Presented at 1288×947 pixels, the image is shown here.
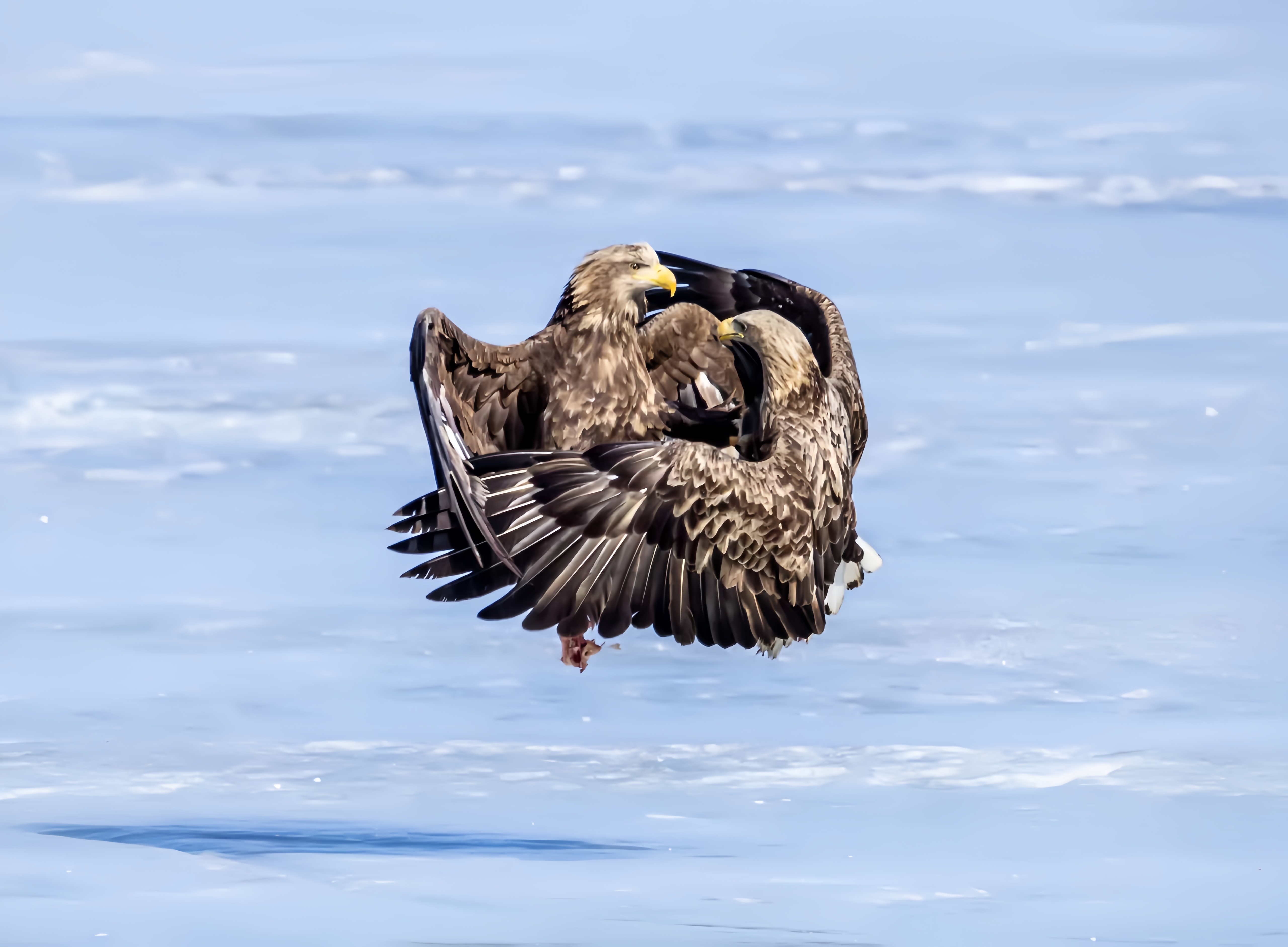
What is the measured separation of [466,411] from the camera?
1141 cm

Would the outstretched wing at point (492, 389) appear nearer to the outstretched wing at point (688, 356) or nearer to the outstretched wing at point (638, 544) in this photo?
the outstretched wing at point (638, 544)

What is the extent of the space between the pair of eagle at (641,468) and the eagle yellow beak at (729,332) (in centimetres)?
2

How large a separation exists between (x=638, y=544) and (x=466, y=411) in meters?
1.86

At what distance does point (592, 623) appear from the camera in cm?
987

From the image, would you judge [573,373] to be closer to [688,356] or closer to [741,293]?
[688,356]

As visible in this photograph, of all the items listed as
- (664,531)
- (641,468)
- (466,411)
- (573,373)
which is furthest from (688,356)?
(664,531)

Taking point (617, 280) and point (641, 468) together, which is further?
point (617, 280)

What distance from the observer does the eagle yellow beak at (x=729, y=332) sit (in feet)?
36.4

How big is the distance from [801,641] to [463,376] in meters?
2.52

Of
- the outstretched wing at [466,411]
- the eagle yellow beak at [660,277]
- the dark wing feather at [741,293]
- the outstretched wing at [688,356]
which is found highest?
the dark wing feather at [741,293]

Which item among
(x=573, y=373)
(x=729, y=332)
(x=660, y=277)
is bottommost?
(x=573, y=373)

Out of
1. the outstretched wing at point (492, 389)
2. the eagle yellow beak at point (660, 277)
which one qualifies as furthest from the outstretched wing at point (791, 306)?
the outstretched wing at point (492, 389)

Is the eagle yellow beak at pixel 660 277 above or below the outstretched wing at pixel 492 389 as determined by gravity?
above

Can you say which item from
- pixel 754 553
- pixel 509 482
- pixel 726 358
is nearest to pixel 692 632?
pixel 754 553
